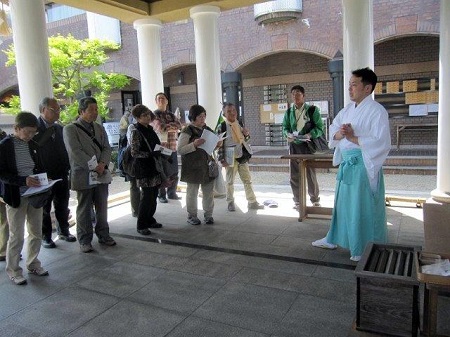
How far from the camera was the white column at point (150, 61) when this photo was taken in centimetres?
737

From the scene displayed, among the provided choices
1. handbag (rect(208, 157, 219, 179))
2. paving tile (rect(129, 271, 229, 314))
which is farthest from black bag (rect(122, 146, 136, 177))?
paving tile (rect(129, 271, 229, 314))

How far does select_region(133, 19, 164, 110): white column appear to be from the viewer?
7371mm

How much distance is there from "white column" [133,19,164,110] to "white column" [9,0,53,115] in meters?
2.46

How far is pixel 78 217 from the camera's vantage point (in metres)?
4.53

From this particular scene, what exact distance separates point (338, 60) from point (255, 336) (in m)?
10.6

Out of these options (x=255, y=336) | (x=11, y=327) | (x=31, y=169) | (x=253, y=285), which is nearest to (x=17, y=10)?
(x=31, y=169)

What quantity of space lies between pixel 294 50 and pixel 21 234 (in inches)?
438

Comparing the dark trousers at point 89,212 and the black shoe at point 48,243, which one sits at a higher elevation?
the dark trousers at point 89,212

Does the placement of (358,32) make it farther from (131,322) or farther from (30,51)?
(131,322)

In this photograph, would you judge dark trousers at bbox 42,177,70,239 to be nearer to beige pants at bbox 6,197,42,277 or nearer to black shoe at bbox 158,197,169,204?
beige pants at bbox 6,197,42,277

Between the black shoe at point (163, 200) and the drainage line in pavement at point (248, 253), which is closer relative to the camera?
the drainage line in pavement at point (248, 253)

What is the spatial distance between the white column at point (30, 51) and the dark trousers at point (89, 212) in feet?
4.50

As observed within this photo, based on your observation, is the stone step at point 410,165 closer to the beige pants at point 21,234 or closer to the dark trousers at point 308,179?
the dark trousers at point 308,179

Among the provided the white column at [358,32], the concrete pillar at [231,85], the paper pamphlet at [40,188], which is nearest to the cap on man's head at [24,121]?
the paper pamphlet at [40,188]
